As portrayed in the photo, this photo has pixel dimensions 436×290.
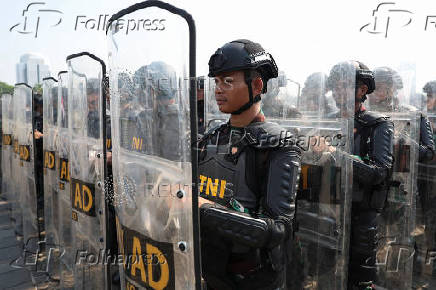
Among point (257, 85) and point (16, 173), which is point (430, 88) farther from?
point (16, 173)

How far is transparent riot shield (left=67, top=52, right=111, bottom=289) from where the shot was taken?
8.71 ft

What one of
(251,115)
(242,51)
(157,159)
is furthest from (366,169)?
(157,159)

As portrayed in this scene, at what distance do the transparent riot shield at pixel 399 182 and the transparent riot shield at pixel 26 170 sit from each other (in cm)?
423

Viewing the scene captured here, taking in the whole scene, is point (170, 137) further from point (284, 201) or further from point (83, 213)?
point (83, 213)

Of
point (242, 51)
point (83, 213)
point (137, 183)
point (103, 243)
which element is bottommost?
point (103, 243)

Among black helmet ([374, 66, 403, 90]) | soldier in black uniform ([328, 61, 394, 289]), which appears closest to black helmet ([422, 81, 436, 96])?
black helmet ([374, 66, 403, 90])

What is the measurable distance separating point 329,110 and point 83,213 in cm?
217

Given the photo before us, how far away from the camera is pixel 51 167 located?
12.4ft

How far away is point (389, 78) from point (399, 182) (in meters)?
1.18

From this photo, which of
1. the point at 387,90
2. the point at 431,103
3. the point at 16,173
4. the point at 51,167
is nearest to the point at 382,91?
the point at 387,90

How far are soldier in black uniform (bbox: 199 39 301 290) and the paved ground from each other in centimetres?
335

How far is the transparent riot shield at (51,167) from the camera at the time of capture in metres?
3.66

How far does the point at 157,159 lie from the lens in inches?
53.2

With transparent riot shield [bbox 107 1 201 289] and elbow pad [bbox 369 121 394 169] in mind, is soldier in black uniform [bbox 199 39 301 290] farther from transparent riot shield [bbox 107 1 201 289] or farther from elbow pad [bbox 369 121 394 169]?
elbow pad [bbox 369 121 394 169]
